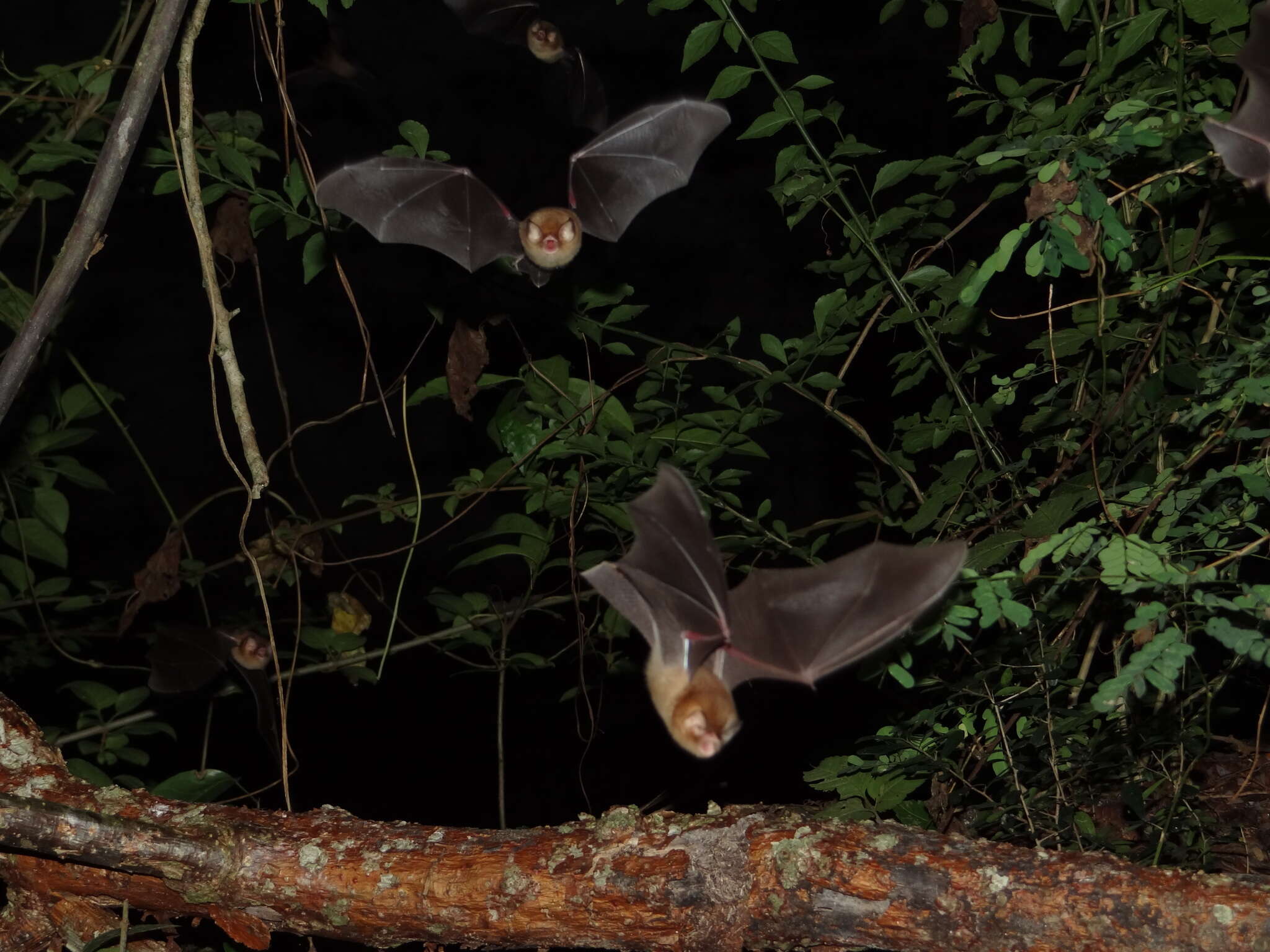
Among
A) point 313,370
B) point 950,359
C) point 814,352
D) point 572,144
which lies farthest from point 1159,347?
point 313,370

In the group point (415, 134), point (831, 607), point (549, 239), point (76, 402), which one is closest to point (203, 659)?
point (76, 402)

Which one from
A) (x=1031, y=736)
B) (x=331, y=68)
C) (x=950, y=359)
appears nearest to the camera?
(x=1031, y=736)

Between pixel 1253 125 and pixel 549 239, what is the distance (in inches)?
71.6

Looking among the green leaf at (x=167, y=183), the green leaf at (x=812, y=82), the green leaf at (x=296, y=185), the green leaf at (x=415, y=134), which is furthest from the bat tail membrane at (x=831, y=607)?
the green leaf at (x=167, y=183)

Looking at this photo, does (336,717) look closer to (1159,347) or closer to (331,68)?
(331,68)

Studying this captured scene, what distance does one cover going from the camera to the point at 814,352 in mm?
2771

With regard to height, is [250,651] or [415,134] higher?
[415,134]

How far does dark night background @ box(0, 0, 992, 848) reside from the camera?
5.86 m

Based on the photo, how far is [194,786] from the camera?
2.64m

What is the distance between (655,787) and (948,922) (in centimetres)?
485

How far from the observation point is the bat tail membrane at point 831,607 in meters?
1.70

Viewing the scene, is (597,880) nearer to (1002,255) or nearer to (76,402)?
(1002,255)

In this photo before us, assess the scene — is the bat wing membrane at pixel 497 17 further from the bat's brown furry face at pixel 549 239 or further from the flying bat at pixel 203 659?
the flying bat at pixel 203 659

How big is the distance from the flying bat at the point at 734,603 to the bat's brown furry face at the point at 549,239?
1276mm
